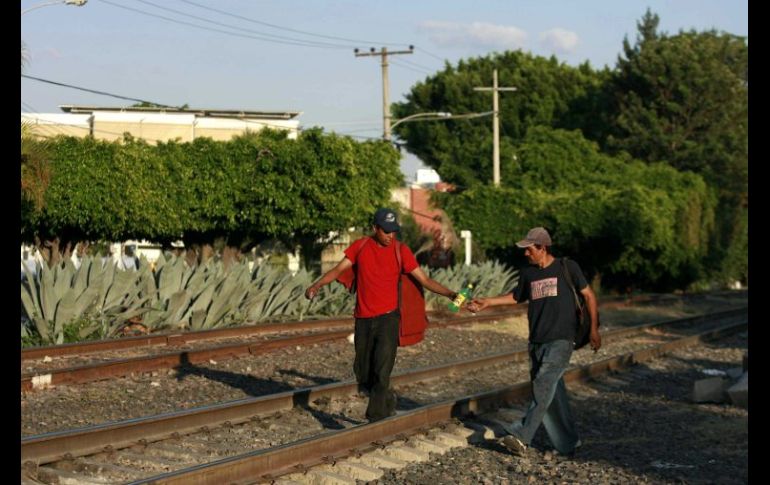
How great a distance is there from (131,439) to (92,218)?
2621 centimetres

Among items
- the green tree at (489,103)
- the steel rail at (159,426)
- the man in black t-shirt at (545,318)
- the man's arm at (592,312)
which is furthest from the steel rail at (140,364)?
the green tree at (489,103)

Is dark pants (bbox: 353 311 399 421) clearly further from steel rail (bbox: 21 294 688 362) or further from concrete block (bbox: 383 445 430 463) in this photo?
steel rail (bbox: 21 294 688 362)

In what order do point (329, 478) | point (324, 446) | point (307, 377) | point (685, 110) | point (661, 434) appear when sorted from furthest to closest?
point (685, 110) → point (307, 377) → point (661, 434) → point (324, 446) → point (329, 478)

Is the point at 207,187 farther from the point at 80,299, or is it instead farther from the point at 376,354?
the point at 376,354

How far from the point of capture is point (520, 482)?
27.8 feet

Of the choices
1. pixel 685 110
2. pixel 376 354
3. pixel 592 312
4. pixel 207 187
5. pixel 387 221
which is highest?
pixel 685 110

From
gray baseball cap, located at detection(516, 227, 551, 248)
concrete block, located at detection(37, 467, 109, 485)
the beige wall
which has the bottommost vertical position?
concrete block, located at detection(37, 467, 109, 485)

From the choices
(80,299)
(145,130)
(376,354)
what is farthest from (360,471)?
(145,130)

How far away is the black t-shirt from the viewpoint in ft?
31.1

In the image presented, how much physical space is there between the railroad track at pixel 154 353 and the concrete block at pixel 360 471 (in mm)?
5228

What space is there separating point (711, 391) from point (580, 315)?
5.00 m

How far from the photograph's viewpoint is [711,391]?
547 inches

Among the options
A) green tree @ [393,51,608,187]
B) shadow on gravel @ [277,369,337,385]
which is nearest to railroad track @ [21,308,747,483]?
shadow on gravel @ [277,369,337,385]

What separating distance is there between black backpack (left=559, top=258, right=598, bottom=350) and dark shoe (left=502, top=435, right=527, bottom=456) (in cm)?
98
